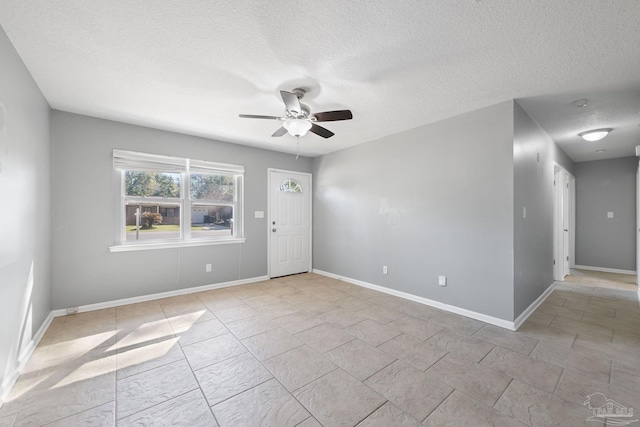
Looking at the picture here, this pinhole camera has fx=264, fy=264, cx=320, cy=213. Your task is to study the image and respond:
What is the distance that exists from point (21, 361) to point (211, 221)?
2.64 metres

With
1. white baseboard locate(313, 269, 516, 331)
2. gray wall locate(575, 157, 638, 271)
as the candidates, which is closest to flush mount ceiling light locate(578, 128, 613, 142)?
gray wall locate(575, 157, 638, 271)

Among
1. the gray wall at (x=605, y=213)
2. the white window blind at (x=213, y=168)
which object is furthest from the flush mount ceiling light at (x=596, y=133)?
the white window blind at (x=213, y=168)

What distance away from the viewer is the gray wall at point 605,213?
5.31m

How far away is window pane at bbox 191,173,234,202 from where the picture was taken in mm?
4258

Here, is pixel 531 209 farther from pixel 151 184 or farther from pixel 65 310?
pixel 65 310

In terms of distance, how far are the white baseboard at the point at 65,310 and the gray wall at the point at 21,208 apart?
50mm

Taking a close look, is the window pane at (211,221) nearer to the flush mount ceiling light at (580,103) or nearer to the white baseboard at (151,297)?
the white baseboard at (151,297)

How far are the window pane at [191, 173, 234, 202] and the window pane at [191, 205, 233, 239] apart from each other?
0.17m

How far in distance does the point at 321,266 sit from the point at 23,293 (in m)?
4.08

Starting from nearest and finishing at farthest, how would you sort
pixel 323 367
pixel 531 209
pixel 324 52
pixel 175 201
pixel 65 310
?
pixel 324 52, pixel 323 367, pixel 65 310, pixel 531 209, pixel 175 201

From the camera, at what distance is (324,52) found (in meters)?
2.03

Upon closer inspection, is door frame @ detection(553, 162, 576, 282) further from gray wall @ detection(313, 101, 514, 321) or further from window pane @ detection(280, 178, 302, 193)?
window pane @ detection(280, 178, 302, 193)

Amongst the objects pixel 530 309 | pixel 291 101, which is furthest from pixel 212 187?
pixel 530 309
